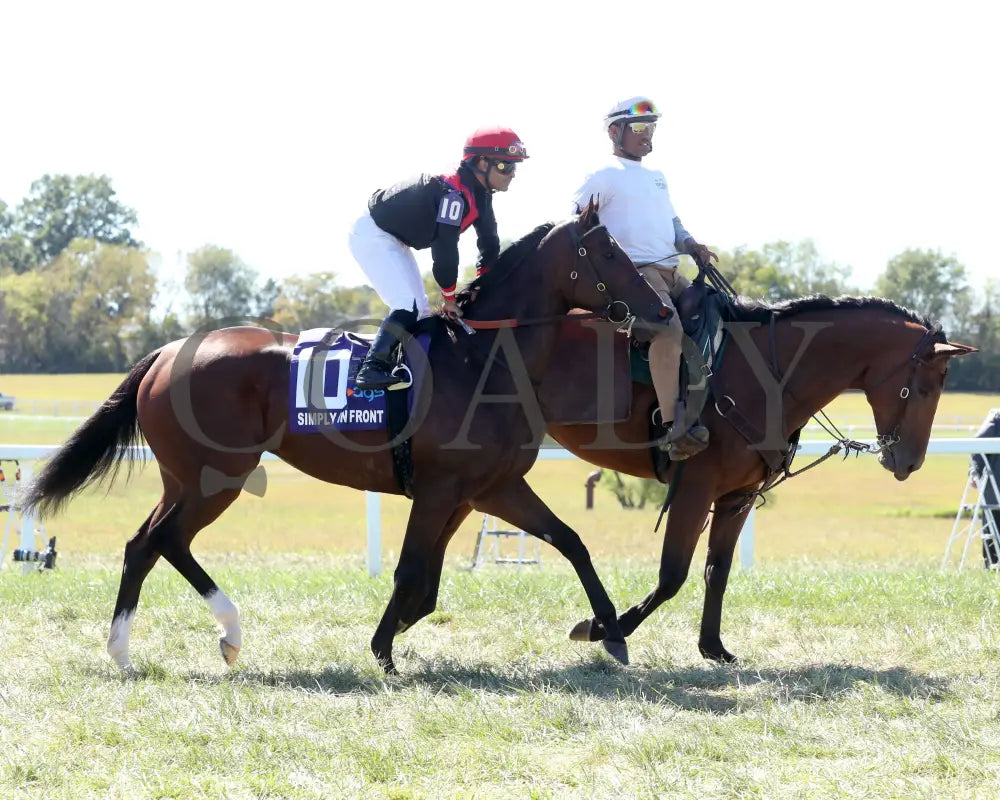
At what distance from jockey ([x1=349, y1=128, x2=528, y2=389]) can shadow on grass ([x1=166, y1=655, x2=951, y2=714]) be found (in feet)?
4.96

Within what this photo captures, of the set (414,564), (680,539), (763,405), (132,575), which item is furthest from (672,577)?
(132,575)

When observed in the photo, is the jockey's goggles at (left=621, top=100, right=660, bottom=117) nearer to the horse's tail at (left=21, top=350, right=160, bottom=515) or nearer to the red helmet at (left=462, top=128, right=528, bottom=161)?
the red helmet at (left=462, top=128, right=528, bottom=161)

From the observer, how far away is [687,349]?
6.40 metres

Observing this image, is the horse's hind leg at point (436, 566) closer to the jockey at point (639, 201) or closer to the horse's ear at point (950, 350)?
the jockey at point (639, 201)

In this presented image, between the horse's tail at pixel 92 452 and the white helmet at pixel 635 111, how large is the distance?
303 cm

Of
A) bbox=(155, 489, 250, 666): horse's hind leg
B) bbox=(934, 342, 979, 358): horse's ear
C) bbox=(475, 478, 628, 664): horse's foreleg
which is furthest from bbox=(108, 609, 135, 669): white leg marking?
bbox=(934, 342, 979, 358): horse's ear

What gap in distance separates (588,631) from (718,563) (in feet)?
2.90

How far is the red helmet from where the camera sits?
6.25 meters

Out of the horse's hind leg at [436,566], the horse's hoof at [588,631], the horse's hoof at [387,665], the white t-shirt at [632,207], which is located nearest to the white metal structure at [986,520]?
the horse's hoof at [588,631]

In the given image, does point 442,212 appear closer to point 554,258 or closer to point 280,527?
point 554,258

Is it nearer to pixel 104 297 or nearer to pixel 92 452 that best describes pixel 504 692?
pixel 92 452

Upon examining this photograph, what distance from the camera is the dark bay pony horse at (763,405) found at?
6.45 m

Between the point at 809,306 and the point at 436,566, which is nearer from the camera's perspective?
the point at 436,566

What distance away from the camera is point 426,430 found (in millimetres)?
6188
